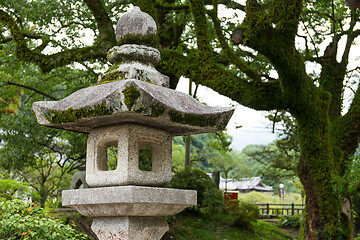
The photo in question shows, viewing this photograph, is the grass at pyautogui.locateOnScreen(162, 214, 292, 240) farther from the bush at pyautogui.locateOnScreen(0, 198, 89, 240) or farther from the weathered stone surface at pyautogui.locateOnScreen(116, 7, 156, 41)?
the weathered stone surface at pyautogui.locateOnScreen(116, 7, 156, 41)

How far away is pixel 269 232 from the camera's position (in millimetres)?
13492

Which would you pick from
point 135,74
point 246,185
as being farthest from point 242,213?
point 246,185

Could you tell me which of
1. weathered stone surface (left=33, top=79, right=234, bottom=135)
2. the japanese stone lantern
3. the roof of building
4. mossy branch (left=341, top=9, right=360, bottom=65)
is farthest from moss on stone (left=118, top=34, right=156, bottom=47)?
the roof of building

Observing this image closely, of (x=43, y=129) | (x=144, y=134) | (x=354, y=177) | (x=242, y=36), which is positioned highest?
(x=242, y=36)

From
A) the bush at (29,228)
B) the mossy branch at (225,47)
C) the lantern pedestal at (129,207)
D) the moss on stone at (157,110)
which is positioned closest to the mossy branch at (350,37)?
the mossy branch at (225,47)

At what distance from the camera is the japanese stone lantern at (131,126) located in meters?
3.06

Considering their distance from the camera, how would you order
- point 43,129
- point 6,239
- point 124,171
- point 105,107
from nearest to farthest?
point 105,107 < point 124,171 < point 6,239 < point 43,129

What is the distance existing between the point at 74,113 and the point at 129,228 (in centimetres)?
107

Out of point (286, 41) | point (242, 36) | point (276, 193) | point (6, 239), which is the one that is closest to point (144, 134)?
point (6, 239)

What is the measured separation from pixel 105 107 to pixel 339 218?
6724 mm

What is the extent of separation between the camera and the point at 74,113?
322 cm

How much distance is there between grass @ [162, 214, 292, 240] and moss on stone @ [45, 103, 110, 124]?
794cm

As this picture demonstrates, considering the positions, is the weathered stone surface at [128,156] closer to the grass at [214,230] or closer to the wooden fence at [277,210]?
the grass at [214,230]

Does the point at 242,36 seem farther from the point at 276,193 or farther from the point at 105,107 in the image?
the point at 276,193
